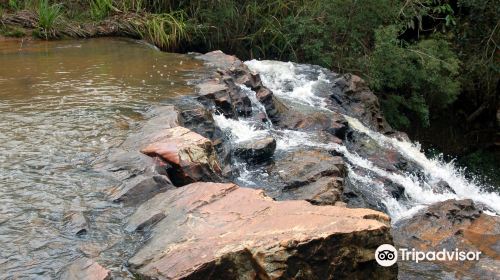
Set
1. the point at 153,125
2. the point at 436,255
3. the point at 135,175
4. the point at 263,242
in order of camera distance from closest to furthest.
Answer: the point at 263,242 → the point at 135,175 → the point at 436,255 → the point at 153,125

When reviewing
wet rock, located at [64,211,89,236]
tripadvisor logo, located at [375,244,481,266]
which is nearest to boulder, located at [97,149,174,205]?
wet rock, located at [64,211,89,236]

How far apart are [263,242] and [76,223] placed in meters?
1.35

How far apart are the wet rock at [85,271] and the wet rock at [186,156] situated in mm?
1379

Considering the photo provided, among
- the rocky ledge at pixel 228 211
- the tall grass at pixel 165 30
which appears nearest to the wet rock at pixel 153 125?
the rocky ledge at pixel 228 211

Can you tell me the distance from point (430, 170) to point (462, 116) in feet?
17.1

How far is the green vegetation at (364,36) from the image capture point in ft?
31.2

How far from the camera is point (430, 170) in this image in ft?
23.3

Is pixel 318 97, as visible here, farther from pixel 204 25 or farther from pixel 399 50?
pixel 204 25

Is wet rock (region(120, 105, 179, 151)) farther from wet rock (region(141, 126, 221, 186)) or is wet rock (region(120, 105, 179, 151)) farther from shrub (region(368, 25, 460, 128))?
shrub (region(368, 25, 460, 128))

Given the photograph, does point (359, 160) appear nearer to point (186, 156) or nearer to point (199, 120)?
point (199, 120)

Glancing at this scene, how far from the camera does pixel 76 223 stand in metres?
3.58

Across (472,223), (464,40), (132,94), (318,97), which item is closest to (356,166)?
(472,223)

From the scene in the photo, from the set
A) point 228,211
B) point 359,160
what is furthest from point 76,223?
point 359,160

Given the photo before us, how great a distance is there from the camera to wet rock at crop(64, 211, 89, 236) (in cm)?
351
